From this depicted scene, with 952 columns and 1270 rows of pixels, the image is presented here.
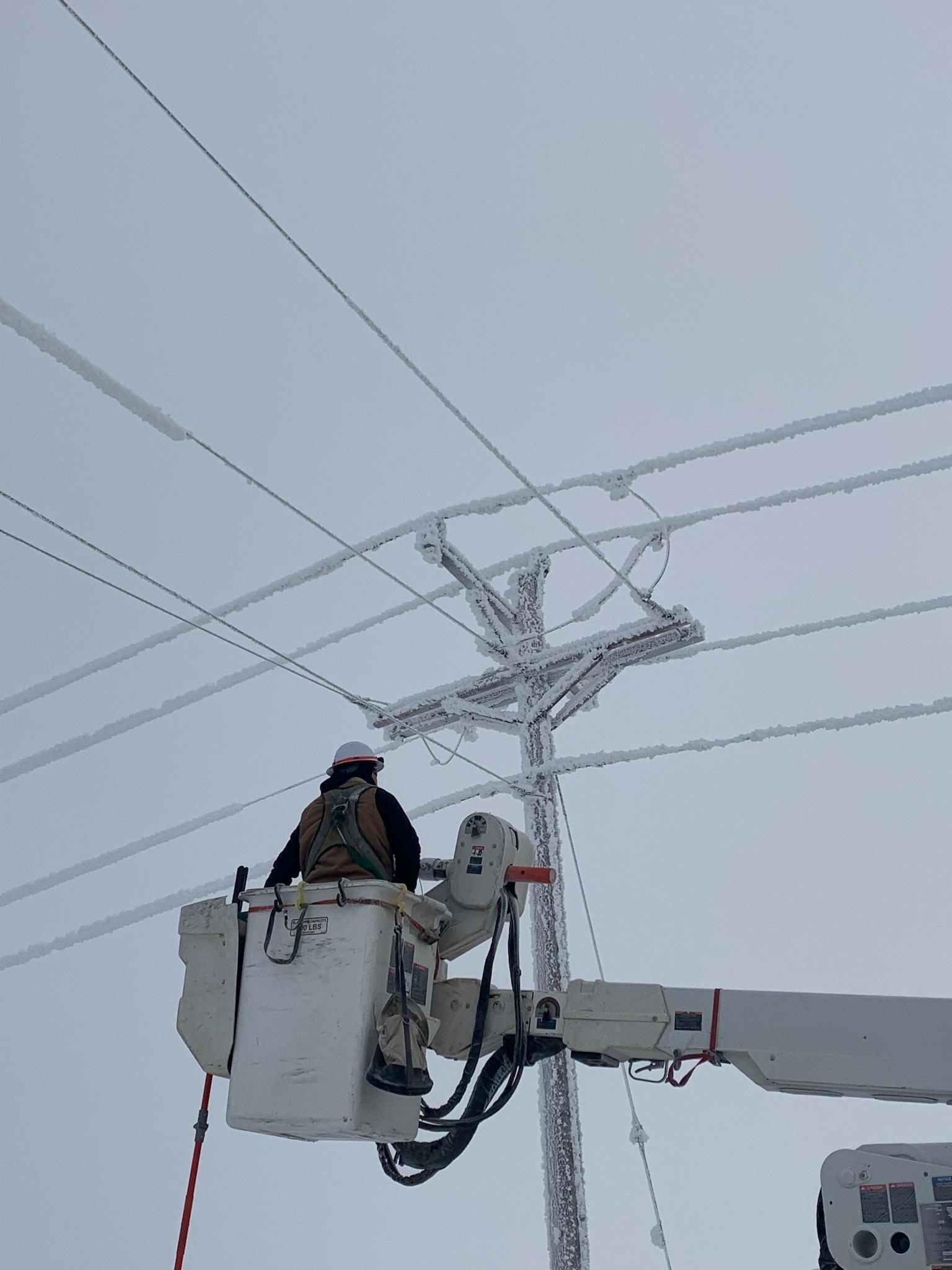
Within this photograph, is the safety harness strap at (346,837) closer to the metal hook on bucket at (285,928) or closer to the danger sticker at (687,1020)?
the metal hook on bucket at (285,928)

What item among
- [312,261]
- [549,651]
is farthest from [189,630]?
[312,261]

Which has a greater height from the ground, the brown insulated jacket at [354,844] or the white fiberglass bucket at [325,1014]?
the brown insulated jacket at [354,844]

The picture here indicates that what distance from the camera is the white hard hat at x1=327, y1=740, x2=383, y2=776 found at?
20.8ft

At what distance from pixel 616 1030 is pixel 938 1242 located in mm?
1419

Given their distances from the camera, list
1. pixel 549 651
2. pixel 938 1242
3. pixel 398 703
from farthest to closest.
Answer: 1. pixel 398 703
2. pixel 549 651
3. pixel 938 1242

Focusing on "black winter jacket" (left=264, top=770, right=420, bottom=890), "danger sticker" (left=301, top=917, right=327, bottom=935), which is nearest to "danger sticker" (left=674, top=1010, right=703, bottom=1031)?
"black winter jacket" (left=264, top=770, right=420, bottom=890)

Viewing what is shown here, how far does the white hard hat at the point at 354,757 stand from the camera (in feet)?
20.8

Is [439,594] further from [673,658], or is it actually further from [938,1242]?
[938,1242]

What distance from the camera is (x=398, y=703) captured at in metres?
11.8

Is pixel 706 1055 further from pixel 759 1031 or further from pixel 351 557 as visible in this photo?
pixel 351 557

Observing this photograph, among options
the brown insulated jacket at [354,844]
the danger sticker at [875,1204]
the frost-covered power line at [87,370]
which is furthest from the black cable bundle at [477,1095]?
the frost-covered power line at [87,370]

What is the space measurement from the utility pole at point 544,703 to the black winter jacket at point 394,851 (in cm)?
372

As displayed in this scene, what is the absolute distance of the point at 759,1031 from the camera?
5676mm

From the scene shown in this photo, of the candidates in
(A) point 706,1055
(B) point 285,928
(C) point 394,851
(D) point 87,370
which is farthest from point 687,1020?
(D) point 87,370
